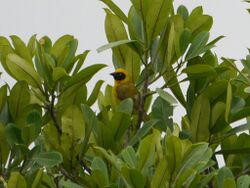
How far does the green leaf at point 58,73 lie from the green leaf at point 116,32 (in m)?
0.46

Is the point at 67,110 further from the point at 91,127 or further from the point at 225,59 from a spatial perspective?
the point at 225,59

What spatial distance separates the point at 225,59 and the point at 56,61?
0.72m

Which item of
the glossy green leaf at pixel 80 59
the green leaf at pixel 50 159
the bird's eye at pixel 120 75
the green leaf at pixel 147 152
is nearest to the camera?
the green leaf at pixel 147 152

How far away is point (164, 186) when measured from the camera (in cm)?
265

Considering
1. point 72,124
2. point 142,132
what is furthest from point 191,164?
point 72,124

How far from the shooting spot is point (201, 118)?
10.6 feet

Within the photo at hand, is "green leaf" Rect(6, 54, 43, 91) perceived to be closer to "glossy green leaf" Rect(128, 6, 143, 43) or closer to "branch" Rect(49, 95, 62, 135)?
"branch" Rect(49, 95, 62, 135)

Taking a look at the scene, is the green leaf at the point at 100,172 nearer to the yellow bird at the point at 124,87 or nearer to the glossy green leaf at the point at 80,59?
the glossy green leaf at the point at 80,59

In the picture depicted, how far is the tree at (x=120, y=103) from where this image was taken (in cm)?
303

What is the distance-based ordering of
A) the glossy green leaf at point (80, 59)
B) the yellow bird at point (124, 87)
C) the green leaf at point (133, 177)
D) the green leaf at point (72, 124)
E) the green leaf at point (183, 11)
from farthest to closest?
1. the yellow bird at point (124, 87)
2. the green leaf at point (183, 11)
3. the glossy green leaf at point (80, 59)
4. the green leaf at point (72, 124)
5. the green leaf at point (133, 177)

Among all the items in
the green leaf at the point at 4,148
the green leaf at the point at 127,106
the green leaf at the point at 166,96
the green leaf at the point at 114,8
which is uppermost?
the green leaf at the point at 114,8

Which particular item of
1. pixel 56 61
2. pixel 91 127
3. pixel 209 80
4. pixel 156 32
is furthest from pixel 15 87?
pixel 209 80

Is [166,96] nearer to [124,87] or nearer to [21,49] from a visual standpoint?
[21,49]

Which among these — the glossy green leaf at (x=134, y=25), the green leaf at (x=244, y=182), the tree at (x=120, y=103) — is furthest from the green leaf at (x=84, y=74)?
the green leaf at (x=244, y=182)
